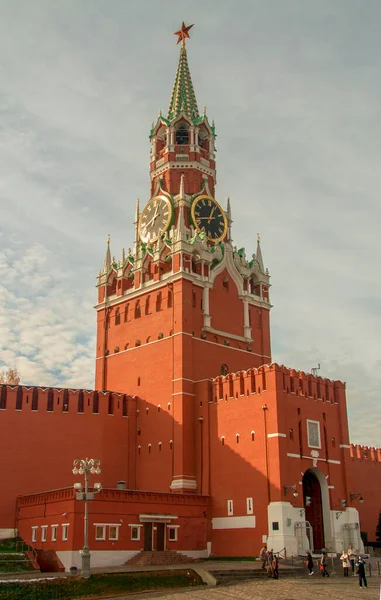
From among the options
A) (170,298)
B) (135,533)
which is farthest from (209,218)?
(135,533)

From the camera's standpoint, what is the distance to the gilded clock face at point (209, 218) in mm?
56062

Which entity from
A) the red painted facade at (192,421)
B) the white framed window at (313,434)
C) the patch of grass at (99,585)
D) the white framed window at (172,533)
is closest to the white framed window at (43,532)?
the red painted facade at (192,421)

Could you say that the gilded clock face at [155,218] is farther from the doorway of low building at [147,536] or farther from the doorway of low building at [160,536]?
the doorway of low building at [147,536]

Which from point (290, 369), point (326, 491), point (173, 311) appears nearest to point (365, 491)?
point (326, 491)

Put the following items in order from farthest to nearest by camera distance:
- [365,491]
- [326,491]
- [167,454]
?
[365,491]
[167,454]
[326,491]

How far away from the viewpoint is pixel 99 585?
100.0ft

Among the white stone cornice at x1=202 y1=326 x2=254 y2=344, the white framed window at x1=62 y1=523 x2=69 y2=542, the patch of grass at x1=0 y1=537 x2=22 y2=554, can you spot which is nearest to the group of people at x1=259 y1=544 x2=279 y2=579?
the white framed window at x1=62 y1=523 x2=69 y2=542

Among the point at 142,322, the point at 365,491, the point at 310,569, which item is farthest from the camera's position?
the point at 365,491

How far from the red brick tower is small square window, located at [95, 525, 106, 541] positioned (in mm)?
8170

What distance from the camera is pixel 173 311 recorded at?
50.4 m

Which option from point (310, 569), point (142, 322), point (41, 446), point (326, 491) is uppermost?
point (142, 322)

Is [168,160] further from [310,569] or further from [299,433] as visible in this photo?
[310,569]

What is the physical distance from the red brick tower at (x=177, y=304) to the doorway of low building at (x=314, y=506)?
7.18 meters

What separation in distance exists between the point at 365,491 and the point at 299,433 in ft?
54.8
